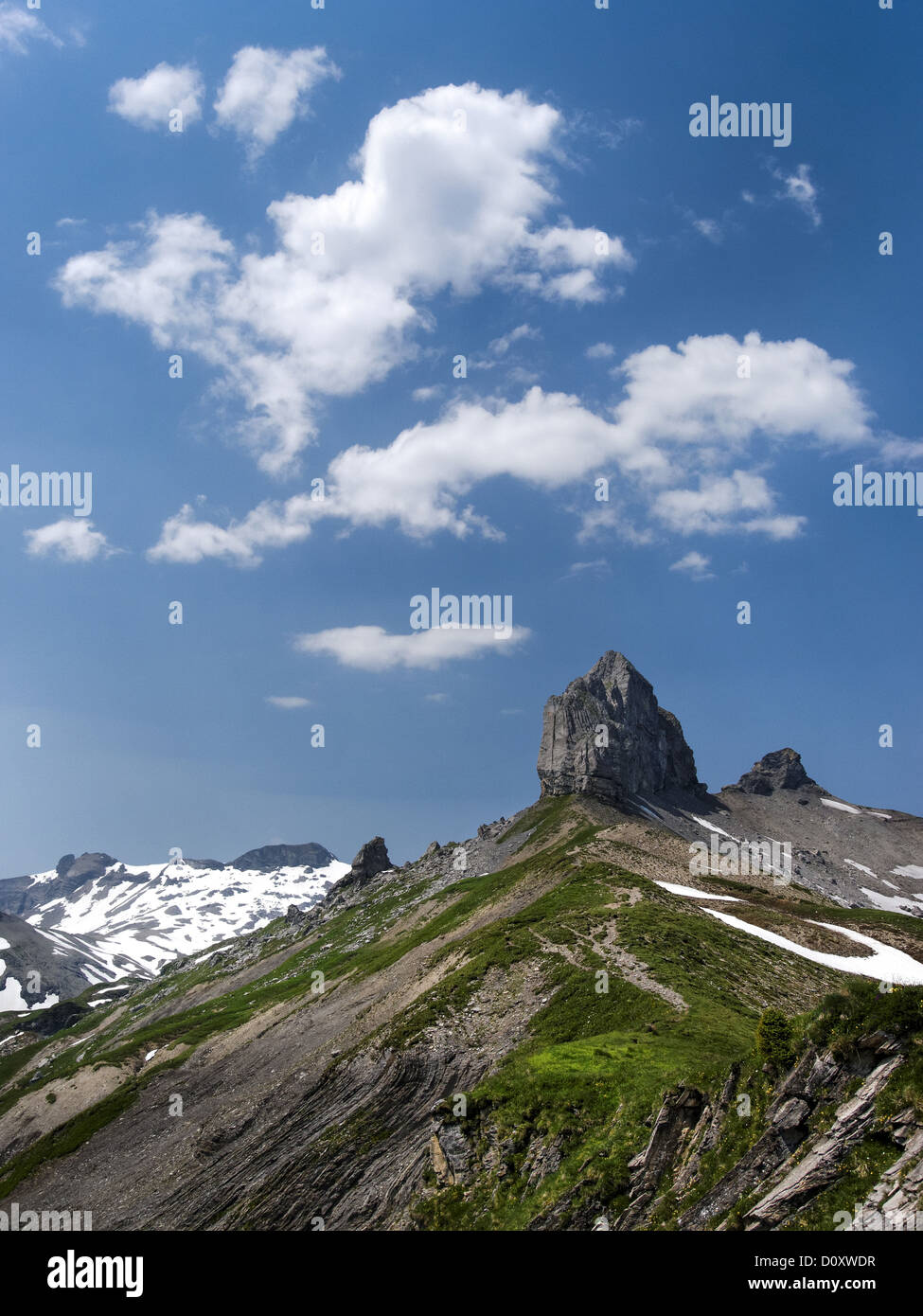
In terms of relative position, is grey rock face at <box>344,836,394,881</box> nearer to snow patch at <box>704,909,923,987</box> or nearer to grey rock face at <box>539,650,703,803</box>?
grey rock face at <box>539,650,703,803</box>

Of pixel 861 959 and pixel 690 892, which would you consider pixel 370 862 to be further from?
pixel 861 959

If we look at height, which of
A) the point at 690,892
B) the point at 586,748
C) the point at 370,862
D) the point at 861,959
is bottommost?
the point at 370,862

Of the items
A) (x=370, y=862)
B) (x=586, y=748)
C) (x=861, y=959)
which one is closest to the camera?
(x=861, y=959)

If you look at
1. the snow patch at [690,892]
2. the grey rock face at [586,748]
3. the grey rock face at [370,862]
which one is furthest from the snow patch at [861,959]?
the grey rock face at [370,862]

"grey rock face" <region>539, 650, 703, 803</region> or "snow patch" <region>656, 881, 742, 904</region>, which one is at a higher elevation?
"grey rock face" <region>539, 650, 703, 803</region>

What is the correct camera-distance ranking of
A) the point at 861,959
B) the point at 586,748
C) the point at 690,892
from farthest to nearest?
the point at 586,748
the point at 690,892
the point at 861,959

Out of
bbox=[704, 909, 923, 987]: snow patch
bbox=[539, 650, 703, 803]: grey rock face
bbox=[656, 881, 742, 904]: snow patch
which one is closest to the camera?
bbox=[704, 909, 923, 987]: snow patch

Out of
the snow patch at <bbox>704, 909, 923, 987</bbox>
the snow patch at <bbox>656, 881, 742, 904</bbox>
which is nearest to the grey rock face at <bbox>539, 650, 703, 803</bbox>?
the snow patch at <bbox>656, 881, 742, 904</bbox>

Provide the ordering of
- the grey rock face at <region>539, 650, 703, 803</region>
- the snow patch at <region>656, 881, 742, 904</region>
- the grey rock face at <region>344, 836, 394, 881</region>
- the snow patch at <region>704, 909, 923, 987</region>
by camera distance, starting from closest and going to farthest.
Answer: the snow patch at <region>704, 909, 923, 987</region>
the snow patch at <region>656, 881, 742, 904</region>
the grey rock face at <region>539, 650, 703, 803</region>
the grey rock face at <region>344, 836, 394, 881</region>

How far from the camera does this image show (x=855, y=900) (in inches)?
6732

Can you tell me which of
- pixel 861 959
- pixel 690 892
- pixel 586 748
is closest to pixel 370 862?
pixel 586 748
